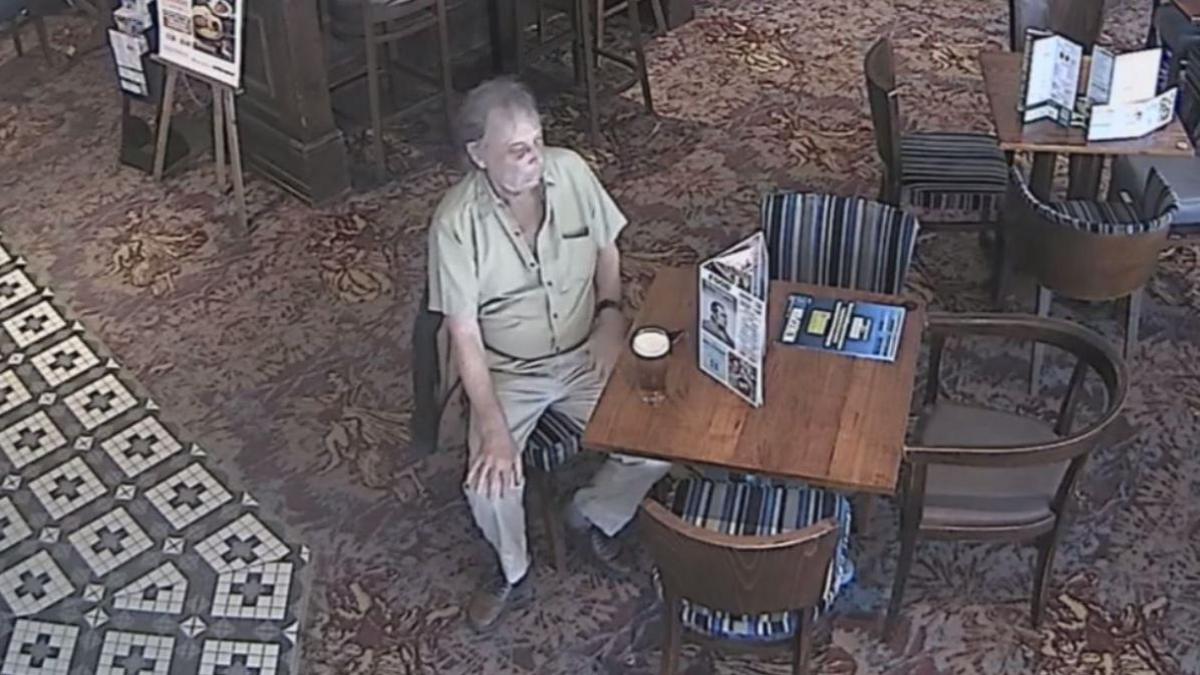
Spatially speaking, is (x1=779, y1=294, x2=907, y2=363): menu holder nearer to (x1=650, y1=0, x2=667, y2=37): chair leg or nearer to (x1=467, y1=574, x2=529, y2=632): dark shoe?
(x1=467, y1=574, x2=529, y2=632): dark shoe

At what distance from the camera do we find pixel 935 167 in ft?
14.1

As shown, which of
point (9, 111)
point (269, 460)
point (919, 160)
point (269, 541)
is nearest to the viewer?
point (269, 541)

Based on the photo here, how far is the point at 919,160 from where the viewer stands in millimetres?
4344

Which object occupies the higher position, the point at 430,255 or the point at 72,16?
the point at 430,255

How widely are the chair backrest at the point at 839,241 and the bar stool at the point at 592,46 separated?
72.9 inches

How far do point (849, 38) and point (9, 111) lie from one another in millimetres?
3329

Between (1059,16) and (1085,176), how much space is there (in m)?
0.77

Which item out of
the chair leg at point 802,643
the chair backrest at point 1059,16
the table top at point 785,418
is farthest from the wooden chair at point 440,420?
the chair backrest at point 1059,16

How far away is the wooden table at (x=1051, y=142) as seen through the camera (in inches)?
153

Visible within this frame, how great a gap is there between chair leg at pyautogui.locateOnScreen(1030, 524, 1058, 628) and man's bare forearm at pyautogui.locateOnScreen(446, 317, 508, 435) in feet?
3.97

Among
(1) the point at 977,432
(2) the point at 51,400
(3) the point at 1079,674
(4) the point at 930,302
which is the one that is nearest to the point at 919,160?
(4) the point at 930,302

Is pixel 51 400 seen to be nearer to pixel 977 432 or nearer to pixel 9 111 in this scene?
pixel 9 111

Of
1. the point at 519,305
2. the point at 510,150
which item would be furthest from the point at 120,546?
the point at 510,150

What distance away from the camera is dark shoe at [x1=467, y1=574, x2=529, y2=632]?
3.40 metres
